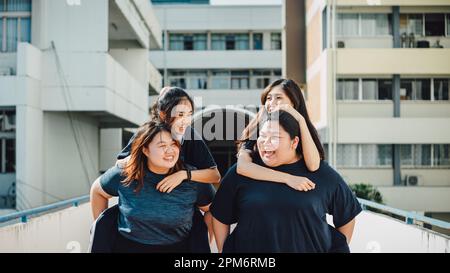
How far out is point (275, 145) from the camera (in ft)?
6.78

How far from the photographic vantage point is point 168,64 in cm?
2523

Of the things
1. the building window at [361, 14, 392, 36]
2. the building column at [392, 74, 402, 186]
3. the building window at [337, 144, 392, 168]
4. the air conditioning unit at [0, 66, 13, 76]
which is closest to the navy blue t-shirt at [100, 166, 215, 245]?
the air conditioning unit at [0, 66, 13, 76]

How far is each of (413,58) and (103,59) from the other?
24.4 ft

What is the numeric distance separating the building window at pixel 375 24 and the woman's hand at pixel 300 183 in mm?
11842

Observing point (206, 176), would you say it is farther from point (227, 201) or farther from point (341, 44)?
point (341, 44)

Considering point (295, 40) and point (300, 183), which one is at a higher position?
point (295, 40)

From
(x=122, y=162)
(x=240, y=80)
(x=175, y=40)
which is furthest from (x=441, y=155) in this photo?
(x=175, y=40)

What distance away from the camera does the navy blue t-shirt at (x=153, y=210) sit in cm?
227

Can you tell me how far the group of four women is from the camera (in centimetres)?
204

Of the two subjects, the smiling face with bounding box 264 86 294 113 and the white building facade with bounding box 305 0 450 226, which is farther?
the white building facade with bounding box 305 0 450 226

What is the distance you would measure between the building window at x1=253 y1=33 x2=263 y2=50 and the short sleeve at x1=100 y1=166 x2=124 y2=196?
2379cm

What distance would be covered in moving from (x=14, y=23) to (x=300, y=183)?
7561mm

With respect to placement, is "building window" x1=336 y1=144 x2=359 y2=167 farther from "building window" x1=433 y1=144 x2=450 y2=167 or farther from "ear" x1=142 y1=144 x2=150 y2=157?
"ear" x1=142 y1=144 x2=150 y2=157

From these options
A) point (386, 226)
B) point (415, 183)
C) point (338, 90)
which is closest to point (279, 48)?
point (338, 90)
